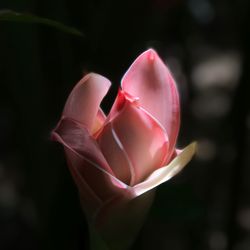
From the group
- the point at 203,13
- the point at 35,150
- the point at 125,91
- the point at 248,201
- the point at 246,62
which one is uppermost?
the point at 125,91

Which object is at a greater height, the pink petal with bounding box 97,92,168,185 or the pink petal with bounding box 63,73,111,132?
the pink petal with bounding box 63,73,111,132

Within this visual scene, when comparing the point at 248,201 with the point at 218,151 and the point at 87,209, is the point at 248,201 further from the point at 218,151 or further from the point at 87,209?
the point at 87,209

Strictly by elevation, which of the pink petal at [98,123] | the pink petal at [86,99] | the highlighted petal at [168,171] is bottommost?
the highlighted petal at [168,171]

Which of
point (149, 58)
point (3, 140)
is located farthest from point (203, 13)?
point (149, 58)

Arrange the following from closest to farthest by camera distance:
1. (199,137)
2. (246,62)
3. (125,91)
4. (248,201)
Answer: (125,91)
(246,62)
(248,201)
(199,137)

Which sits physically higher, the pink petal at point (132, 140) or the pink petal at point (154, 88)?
the pink petal at point (154, 88)

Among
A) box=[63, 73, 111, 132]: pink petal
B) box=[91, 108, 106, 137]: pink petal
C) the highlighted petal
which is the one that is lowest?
the highlighted petal
